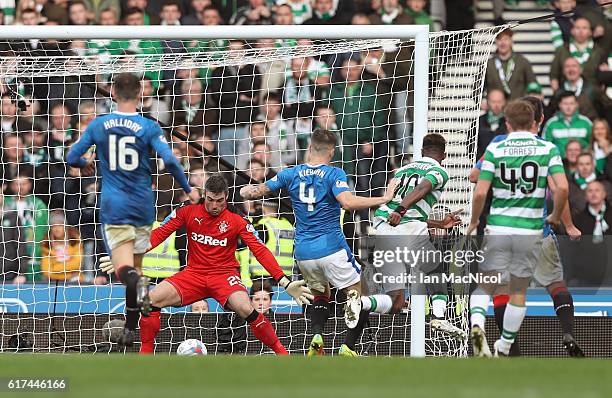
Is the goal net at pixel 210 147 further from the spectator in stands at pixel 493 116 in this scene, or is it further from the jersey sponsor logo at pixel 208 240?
the spectator in stands at pixel 493 116

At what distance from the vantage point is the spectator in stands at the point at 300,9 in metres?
16.6

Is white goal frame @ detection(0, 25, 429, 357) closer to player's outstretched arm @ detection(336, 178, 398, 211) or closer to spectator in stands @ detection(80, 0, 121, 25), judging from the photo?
player's outstretched arm @ detection(336, 178, 398, 211)

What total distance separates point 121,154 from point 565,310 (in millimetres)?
3833

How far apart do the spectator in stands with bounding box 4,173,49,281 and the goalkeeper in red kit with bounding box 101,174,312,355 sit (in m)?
2.58

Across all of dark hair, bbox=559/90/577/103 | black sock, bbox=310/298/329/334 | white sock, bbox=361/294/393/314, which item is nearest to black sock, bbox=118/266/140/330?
black sock, bbox=310/298/329/334

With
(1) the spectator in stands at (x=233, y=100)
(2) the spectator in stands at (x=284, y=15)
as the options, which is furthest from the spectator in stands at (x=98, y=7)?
(1) the spectator in stands at (x=233, y=100)

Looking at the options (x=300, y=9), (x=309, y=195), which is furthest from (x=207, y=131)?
(x=300, y=9)

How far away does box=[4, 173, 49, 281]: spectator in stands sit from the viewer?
13500mm

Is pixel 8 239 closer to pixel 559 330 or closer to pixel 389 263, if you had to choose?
pixel 389 263

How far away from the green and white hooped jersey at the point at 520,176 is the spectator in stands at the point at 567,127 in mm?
5852

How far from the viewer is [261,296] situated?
505 inches

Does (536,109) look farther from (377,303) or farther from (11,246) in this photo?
(11,246)

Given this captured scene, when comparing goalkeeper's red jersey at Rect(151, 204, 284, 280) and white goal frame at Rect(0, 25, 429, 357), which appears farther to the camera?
white goal frame at Rect(0, 25, 429, 357)

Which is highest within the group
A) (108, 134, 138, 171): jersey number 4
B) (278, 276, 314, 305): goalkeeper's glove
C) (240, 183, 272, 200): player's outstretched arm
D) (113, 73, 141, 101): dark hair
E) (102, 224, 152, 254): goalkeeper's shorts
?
(113, 73, 141, 101): dark hair
